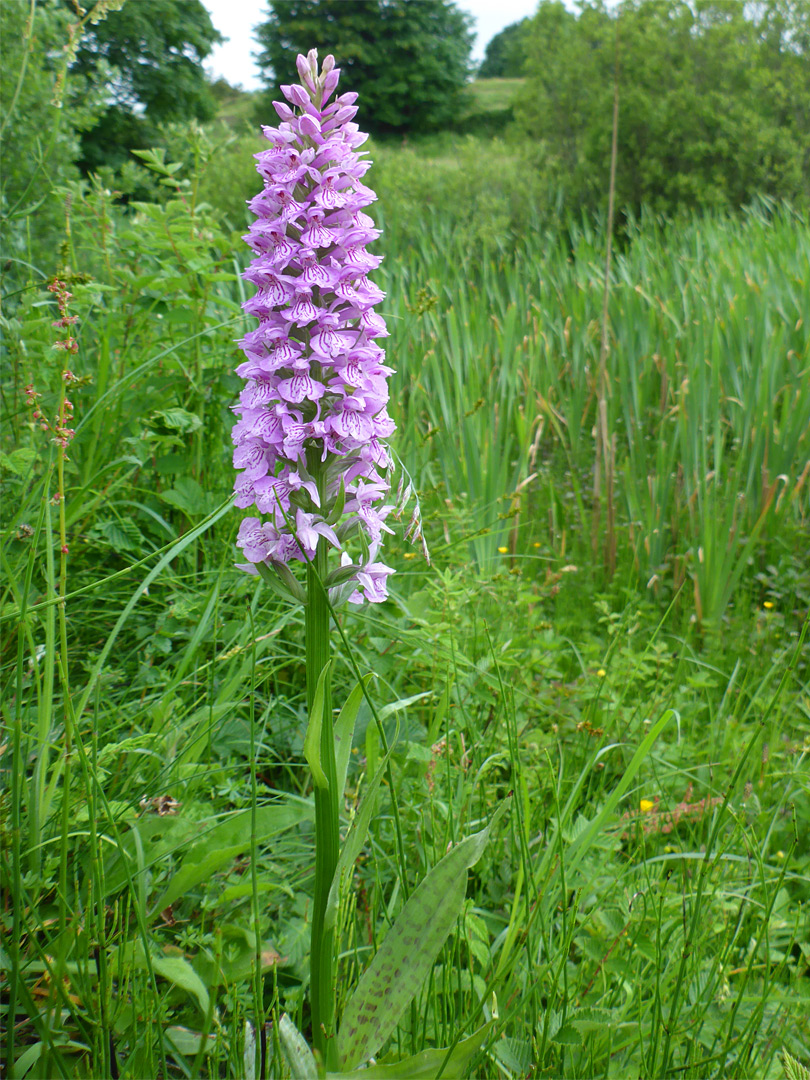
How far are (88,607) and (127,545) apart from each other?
0.19 metres

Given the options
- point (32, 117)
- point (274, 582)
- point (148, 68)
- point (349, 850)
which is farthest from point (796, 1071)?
point (148, 68)

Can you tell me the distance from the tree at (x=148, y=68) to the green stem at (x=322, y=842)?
18.6 meters

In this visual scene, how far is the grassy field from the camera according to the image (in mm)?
1135

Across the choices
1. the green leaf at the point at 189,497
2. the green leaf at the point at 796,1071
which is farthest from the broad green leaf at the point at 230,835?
the green leaf at the point at 189,497

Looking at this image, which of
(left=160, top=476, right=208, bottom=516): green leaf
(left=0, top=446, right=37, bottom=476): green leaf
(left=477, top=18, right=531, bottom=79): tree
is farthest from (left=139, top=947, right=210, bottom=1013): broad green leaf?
(left=477, top=18, right=531, bottom=79): tree

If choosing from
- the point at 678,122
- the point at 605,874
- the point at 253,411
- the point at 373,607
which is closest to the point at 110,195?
the point at 373,607

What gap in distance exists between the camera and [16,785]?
932 millimetres

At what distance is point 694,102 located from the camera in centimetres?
1047

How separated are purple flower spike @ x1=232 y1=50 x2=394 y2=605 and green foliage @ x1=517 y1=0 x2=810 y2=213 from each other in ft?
35.0

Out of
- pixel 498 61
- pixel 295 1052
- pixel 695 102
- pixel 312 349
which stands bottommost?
pixel 295 1052

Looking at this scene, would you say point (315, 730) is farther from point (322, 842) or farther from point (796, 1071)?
point (796, 1071)

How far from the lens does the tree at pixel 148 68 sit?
1673cm

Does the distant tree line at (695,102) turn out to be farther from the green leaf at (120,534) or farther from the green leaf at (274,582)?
the green leaf at (274,582)

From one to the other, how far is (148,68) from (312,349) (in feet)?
74.0
